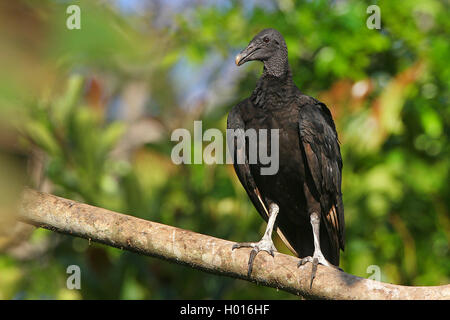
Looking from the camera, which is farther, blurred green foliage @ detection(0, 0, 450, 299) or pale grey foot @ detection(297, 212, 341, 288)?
blurred green foliage @ detection(0, 0, 450, 299)

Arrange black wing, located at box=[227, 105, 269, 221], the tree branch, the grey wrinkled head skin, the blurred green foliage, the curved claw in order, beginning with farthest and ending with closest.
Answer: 1. the blurred green foliage
2. the grey wrinkled head skin
3. black wing, located at box=[227, 105, 269, 221]
4. the curved claw
5. the tree branch

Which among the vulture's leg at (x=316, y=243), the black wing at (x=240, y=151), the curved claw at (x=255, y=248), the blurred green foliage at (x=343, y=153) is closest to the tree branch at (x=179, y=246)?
the curved claw at (x=255, y=248)

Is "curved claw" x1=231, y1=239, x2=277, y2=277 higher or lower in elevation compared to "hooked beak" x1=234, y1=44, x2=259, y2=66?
lower

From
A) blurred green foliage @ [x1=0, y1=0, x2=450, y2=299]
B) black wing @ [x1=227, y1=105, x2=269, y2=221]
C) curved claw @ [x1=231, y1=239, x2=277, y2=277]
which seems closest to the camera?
curved claw @ [x1=231, y1=239, x2=277, y2=277]

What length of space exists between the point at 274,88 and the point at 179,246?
1.19 meters

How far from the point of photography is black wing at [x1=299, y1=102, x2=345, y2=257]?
3.06 metres

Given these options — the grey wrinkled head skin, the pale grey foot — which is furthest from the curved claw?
the grey wrinkled head skin

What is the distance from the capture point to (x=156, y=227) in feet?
8.36

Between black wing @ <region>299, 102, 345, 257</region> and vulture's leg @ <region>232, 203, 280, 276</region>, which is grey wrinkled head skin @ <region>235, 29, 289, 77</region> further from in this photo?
vulture's leg @ <region>232, 203, 280, 276</region>

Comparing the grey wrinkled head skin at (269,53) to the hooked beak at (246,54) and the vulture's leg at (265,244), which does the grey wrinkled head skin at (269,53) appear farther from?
the vulture's leg at (265,244)

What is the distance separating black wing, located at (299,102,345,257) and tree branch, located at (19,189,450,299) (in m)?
0.59

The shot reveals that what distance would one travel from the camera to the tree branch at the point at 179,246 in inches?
96.0

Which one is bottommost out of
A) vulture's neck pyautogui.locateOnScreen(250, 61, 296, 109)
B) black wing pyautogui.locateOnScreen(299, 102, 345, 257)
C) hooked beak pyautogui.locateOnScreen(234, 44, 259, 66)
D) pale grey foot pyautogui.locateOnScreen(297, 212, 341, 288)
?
pale grey foot pyautogui.locateOnScreen(297, 212, 341, 288)

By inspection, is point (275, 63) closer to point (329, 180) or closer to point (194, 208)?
point (329, 180)
